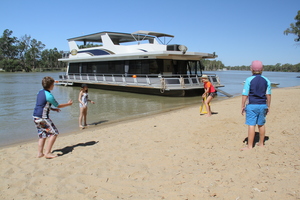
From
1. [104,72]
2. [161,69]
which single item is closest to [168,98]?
[161,69]

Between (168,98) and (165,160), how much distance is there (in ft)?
42.0

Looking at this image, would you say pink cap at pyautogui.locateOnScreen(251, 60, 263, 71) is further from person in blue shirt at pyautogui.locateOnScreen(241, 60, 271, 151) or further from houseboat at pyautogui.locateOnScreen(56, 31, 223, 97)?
houseboat at pyautogui.locateOnScreen(56, 31, 223, 97)

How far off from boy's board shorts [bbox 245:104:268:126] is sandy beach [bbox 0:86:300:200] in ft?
1.74

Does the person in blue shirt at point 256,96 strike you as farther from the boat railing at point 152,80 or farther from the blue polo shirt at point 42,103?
the boat railing at point 152,80

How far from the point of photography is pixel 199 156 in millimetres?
4391

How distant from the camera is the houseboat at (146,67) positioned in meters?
17.3

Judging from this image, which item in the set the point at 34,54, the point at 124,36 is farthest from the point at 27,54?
the point at 124,36

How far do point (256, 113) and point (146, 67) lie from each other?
15.0 meters

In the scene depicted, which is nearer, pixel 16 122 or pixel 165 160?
pixel 165 160

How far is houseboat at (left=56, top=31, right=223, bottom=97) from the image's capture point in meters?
17.3

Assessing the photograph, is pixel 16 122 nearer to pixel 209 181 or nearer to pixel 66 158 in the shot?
pixel 66 158

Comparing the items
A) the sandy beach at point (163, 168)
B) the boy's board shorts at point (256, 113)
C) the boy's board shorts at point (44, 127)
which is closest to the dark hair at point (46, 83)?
the boy's board shorts at point (44, 127)

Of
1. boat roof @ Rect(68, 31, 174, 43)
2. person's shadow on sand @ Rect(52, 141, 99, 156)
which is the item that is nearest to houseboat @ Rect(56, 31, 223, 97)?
boat roof @ Rect(68, 31, 174, 43)

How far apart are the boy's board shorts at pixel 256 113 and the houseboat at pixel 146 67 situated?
40.1 ft
